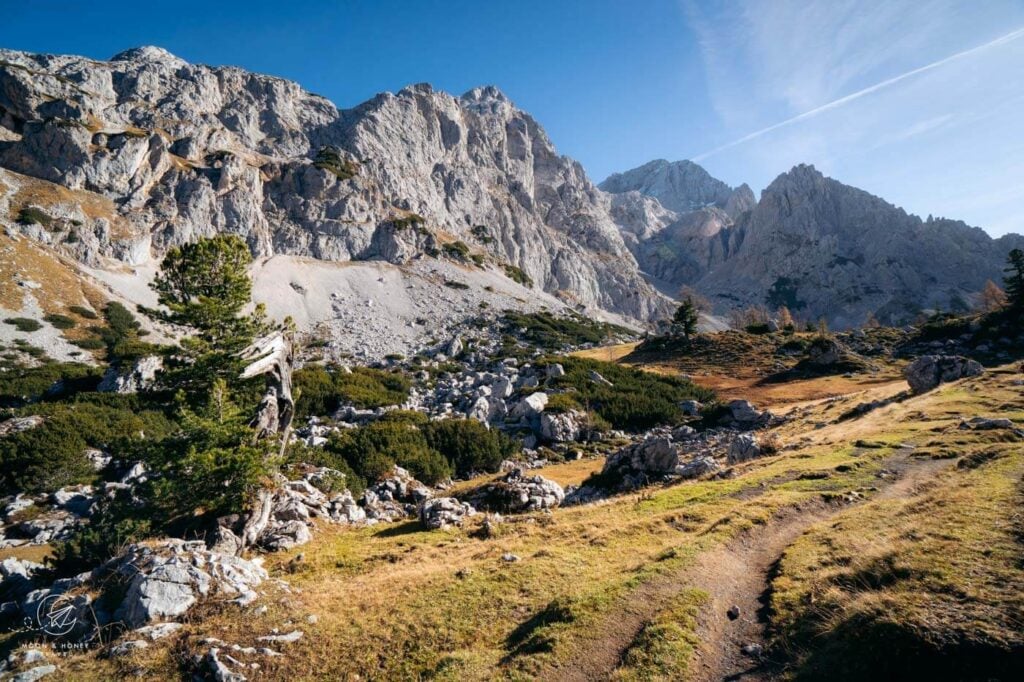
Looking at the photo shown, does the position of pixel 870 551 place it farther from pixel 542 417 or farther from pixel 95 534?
pixel 542 417

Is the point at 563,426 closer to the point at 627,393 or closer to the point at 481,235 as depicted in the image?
the point at 627,393

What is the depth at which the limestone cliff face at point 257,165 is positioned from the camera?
9525cm

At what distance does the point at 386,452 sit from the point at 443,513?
10561 mm

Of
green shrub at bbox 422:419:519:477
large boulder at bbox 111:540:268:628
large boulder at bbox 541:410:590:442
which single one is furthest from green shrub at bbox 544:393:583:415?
large boulder at bbox 111:540:268:628

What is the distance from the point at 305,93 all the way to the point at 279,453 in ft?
644

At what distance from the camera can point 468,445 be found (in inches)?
1303

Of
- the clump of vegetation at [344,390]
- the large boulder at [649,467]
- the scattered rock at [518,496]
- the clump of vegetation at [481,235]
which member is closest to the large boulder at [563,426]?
the clump of vegetation at [344,390]

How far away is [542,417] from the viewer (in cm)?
4191

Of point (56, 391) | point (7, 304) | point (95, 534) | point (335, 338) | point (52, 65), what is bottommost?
point (95, 534)

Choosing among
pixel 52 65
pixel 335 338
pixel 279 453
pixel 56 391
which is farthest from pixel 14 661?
pixel 52 65

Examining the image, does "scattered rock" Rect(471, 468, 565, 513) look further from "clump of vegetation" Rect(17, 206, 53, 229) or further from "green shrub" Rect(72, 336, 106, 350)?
"clump of vegetation" Rect(17, 206, 53, 229)

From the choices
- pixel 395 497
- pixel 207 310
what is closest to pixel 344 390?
pixel 395 497

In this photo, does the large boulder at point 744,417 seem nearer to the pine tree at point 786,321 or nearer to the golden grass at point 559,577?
the golden grass at point 559,577

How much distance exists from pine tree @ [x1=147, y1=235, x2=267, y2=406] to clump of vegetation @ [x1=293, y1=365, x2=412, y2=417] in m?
19.7
